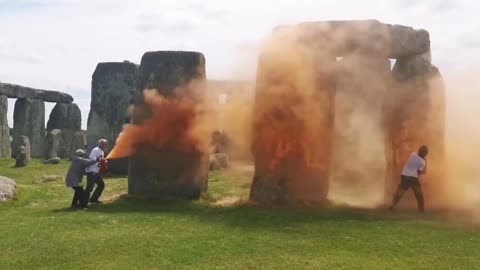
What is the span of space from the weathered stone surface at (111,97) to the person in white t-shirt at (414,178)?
1834 cm

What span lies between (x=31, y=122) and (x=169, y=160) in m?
25.5

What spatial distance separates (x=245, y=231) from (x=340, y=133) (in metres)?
15.3

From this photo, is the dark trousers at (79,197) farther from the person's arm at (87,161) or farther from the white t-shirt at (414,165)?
the white t-shirt at (414,165)

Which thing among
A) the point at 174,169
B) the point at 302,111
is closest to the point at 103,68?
the point at 174,169

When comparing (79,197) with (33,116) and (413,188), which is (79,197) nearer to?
(413,188)

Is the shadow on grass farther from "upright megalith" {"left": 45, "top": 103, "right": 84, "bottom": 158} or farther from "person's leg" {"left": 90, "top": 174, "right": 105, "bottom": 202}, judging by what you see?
"upright megalith" {"left": 45, "top": 103, "right": 84, "bottom": 158}

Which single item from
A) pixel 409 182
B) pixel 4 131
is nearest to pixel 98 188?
pixel 409 182

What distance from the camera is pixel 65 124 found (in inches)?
1678

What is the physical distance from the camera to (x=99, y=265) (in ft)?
33.6

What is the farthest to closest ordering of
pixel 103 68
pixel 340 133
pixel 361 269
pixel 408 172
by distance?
pixel 103 68, pixel 340 133, pixel 408 172, pixel 361 269

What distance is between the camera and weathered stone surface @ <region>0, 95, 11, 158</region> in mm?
36875

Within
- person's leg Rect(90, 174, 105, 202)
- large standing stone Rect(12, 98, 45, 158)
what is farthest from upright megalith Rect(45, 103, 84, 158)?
person's leg Rect(90, 174, 105, 202)

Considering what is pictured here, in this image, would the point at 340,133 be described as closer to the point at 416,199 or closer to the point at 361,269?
the point at 416,199

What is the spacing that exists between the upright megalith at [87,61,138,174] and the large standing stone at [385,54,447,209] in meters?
16.7
